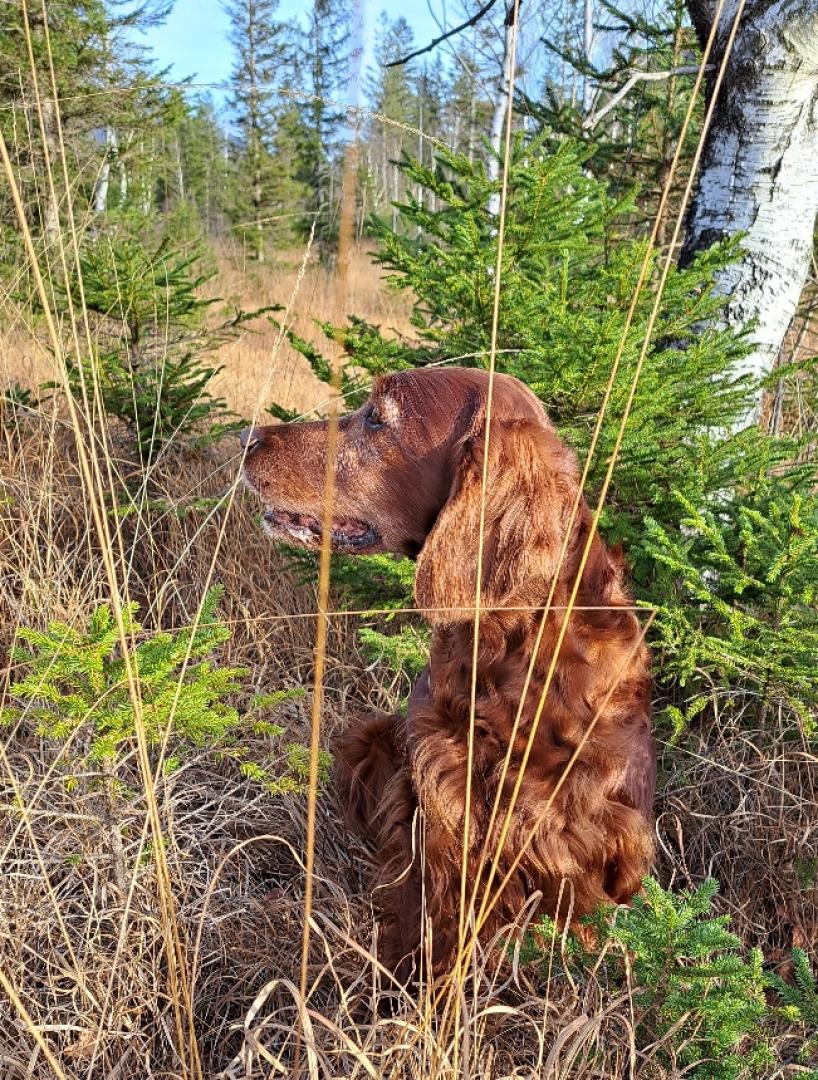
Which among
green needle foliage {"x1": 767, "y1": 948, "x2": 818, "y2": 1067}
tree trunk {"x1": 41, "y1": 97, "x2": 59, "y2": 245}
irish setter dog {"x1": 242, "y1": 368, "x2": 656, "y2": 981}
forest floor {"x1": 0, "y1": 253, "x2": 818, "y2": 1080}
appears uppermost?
tree trunk {"x1": 41, "y1": 97, "x2": 59, "y2": 245}

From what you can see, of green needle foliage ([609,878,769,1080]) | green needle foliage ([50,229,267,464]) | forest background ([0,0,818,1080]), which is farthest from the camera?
green needle foliage ([50,229,267,464])

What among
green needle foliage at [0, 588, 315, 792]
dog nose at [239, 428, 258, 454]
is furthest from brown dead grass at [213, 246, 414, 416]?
green needle foliage at [0, 588, 315, 792]

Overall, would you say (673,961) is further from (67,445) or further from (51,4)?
(51,4)

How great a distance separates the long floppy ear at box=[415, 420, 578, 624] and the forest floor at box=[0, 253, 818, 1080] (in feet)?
1.07

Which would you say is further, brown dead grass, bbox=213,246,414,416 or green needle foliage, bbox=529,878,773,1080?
brown dead grass, bbox=213,246,414,416

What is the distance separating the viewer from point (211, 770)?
2.07 m

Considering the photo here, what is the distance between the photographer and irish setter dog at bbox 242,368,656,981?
1428 millimetres

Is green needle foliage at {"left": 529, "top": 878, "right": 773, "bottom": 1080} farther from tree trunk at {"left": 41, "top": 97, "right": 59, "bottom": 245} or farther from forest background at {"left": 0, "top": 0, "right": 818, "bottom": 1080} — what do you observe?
tree trunk at {"left": 41, "top": 97, "right": 59, "bottom": 245}

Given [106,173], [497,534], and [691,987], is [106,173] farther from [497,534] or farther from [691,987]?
[691,987]

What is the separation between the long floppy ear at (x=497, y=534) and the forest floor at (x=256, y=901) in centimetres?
33

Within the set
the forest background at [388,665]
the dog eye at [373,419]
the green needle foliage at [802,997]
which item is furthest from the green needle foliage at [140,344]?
the green needle foliage at [802,997]

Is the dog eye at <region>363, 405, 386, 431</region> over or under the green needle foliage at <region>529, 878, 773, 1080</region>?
over

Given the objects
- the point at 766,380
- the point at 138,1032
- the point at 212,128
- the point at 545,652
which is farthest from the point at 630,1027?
the point at 212,128

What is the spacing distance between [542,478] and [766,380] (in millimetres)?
1053
